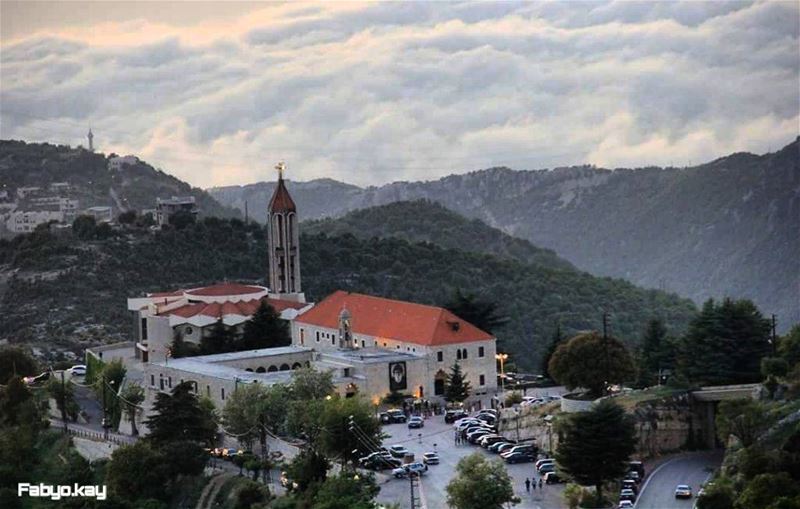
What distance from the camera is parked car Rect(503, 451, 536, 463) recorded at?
47469 millimetres

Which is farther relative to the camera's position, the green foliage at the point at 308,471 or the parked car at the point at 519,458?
the parked car at the point at 519,458

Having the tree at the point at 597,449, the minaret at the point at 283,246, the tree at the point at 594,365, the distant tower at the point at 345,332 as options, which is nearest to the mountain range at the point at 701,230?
the minaret at the point at 283,246

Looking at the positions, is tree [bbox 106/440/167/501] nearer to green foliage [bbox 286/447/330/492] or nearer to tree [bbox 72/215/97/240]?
green foliage [bbox 286/447/330/492]

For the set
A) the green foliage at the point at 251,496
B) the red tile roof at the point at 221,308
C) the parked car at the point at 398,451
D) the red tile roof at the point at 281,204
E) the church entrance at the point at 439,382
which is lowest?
the green foliage at the point at 251,496

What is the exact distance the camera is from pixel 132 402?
58.8m

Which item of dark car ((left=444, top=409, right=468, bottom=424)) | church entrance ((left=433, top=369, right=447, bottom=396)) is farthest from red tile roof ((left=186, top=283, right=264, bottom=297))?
dark car ((left=444, top=409, right=468, bottom=424))

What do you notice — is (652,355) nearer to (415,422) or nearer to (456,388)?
(456,388)

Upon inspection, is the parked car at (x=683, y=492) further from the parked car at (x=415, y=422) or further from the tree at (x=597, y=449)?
the parked car at (x=415, y=422)

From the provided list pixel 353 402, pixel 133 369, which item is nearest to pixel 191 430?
pixel 353 402

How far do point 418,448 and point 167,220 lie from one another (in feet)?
203

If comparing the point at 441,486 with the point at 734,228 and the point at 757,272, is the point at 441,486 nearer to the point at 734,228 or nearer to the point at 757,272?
the point at 757,272

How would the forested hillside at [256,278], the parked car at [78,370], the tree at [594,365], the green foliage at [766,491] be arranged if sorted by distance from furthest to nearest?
the forested hillside at [256,278] → the parked car at [78,370] → the tree at [594,365] → the green foliage at [766,491]

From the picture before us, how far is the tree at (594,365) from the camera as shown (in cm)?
5053

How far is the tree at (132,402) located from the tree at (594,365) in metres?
16.8
